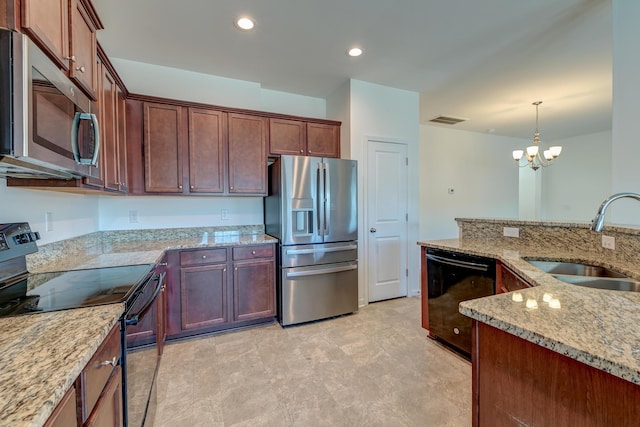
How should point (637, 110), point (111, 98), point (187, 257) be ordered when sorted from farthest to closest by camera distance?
1. point (187, 257)
2. point (111, 98)
3. point (637, 110)

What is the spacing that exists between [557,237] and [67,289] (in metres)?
2.96

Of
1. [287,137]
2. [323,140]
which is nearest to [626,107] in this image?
[323,140]

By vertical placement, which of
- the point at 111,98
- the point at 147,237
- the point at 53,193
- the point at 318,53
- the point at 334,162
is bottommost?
the point at 147,237

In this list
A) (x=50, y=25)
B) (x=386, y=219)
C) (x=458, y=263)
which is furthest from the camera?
(x=386, y=219)

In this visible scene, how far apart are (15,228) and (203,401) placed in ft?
4.78

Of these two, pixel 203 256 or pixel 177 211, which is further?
pixel 177 211

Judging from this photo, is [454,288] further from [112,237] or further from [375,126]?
[112,237]

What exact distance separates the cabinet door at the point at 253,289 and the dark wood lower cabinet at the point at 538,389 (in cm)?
212

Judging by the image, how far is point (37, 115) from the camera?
0.99 m

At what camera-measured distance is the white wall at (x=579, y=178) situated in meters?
6.17

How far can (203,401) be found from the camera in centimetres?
180

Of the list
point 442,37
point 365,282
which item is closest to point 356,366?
point 365,282

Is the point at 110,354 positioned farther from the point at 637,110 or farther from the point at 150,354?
the point at 637,110

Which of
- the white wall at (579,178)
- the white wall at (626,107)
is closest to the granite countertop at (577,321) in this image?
the white wall at (626,107)
